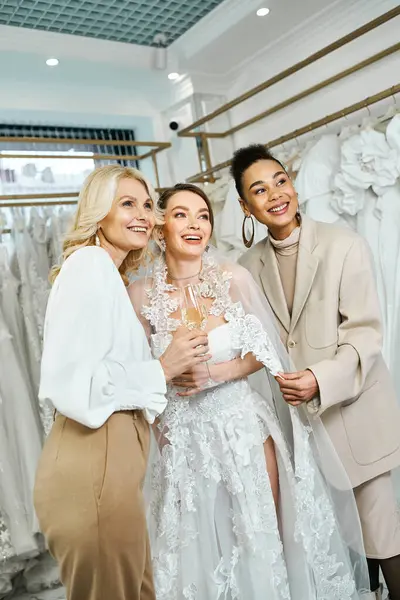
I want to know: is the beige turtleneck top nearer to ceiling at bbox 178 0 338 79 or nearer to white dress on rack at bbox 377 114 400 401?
white dress on rack at bbox 377 114 400 401

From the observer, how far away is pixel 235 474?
1.97m

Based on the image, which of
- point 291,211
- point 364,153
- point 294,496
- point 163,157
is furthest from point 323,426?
point 163,157

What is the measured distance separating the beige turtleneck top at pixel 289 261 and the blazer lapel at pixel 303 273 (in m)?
0.07

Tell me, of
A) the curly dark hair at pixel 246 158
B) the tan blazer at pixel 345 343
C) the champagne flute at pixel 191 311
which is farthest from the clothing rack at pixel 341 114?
the champagne flute at pixel 191 311

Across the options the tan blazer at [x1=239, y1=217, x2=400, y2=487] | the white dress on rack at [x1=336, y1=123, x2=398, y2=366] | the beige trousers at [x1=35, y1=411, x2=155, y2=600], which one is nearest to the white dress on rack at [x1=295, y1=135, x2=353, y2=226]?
the white dress on rack at [x1=336, y1=123, x2=398, y2=366]

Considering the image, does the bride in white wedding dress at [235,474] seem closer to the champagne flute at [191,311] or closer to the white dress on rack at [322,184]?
the champagne flute at [191,311]

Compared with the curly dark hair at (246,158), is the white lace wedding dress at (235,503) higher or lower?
lower

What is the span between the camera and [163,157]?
4621 millimetres

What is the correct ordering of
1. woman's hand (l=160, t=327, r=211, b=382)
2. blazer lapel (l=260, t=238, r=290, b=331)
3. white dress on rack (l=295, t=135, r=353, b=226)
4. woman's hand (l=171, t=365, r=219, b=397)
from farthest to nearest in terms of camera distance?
1. white dress on rack (l=295, t=135, r=353, b=226)
2. blazer lapel (l=260, t=238, r=290, b=331)
3. woman's hand (l=171, t=365, r=219, b=397)
4. woman's hand (l=160, t=327, r=211, b=382)

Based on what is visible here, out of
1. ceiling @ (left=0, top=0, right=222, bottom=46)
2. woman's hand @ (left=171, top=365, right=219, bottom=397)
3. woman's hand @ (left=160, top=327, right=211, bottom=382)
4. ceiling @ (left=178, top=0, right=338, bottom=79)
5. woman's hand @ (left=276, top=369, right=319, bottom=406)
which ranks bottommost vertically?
woman's hand @ (left=276, top=369, right=319, bottom=406)

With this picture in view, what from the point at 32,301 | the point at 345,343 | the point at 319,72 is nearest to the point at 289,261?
the point at 345,343

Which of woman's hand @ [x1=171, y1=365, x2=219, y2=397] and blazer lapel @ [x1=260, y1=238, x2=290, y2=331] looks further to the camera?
blazer lapel @ [x1=260, y1=238, x2=290, y2=331]

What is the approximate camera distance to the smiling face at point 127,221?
1.96m

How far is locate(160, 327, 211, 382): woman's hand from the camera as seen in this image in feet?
5.93
